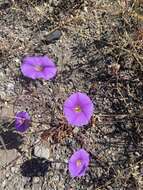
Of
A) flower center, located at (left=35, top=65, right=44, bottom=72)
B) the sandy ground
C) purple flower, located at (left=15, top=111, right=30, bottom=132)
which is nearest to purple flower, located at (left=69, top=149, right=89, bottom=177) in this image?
the sandy ground

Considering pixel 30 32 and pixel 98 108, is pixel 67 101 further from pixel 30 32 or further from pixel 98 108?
pixel 30 32

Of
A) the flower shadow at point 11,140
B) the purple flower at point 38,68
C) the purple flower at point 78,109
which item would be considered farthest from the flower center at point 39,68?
the flower shadow at point 11,140

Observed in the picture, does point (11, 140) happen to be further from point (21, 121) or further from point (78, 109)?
point (78, 109)

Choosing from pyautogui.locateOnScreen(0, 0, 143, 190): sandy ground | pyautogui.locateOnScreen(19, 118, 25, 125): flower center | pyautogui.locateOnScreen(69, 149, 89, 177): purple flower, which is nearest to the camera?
pyautogui.locateOnScreen(69, 149, 89, 177): purple flower

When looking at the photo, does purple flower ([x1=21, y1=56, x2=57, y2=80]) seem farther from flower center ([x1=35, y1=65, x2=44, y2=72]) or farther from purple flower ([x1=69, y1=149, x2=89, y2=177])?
purple flower ([x1=69, y1=149, x2=89, y2=177])

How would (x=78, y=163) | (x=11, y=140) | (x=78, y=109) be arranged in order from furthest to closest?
1. (x=11, y=140)
2. (x=78, y=109)
3. (x=78, y=163)

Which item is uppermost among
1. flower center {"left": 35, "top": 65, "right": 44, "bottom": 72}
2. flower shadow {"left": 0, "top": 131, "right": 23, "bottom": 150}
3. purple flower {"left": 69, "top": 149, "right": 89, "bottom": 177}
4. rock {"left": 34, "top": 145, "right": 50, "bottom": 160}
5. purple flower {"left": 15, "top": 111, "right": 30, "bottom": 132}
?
flower center {"left": 35, "top": 65, "right": 44, "bottom": 72}

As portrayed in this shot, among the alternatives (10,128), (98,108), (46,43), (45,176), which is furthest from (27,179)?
(46,43)

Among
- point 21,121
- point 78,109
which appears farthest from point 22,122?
point 78,109
